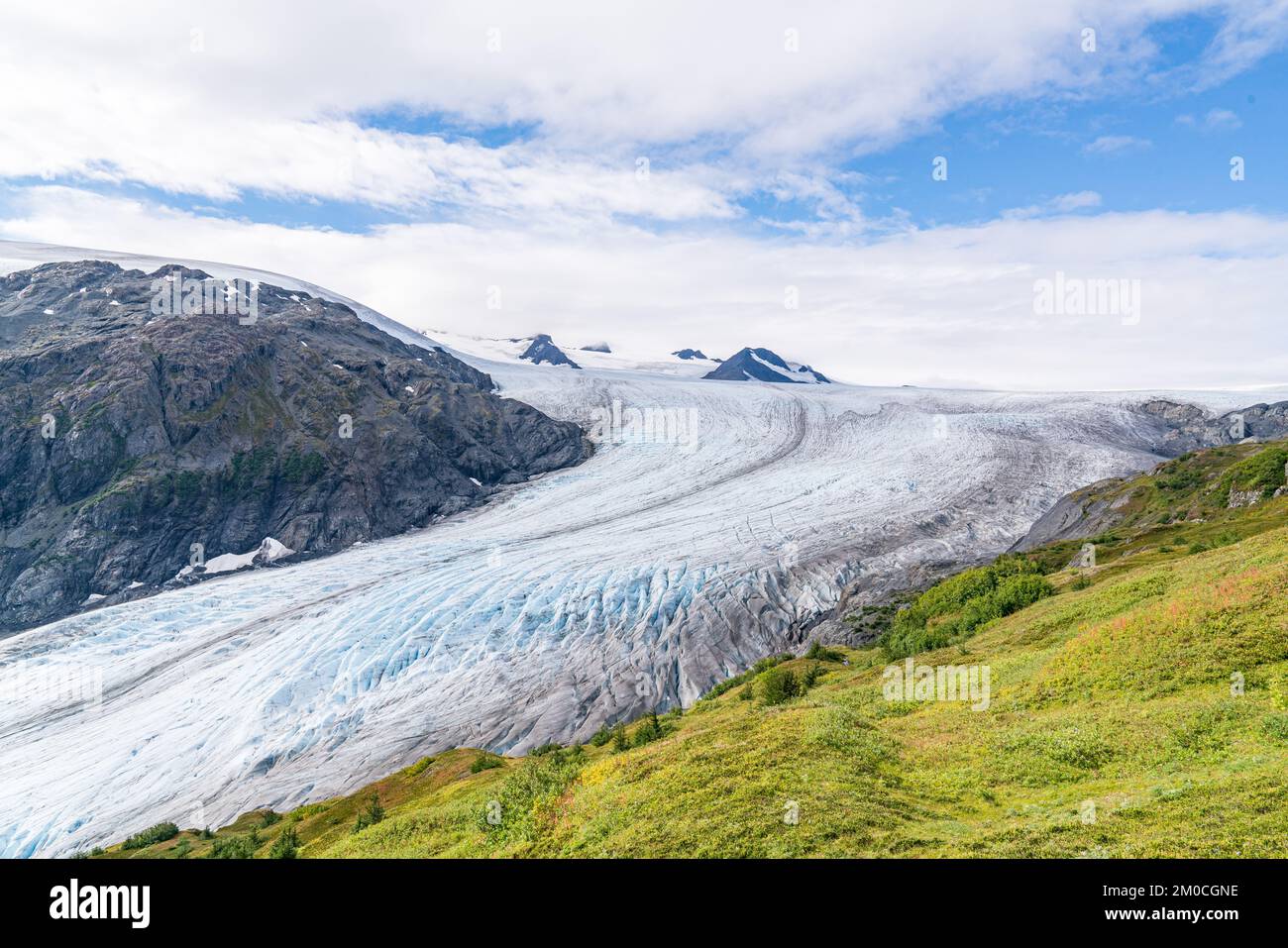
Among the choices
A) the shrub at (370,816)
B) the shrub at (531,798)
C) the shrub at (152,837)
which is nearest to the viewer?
the shrub at (531,798)

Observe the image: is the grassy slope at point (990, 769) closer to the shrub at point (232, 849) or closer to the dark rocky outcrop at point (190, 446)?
the shrub at point (232, 849)

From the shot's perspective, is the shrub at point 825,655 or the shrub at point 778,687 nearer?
the shrub at point 778,687

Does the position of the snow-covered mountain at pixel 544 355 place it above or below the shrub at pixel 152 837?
above

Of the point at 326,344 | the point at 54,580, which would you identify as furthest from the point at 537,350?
the point at 54,580

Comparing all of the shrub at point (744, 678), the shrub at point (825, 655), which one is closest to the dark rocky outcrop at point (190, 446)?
the shrub at point (744, 678)

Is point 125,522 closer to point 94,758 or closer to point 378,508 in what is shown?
point 378,508

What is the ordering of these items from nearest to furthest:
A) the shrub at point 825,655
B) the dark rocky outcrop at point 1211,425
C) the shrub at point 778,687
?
the shrub at point 778,687 → the shrub at point 825,655 → the dark rocky outcrop at point 1211,425

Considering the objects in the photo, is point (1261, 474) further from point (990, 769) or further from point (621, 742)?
point (621, 742)

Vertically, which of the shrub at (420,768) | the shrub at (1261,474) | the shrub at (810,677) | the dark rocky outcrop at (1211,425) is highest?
the dark rocky outcrop at (1211,425)
